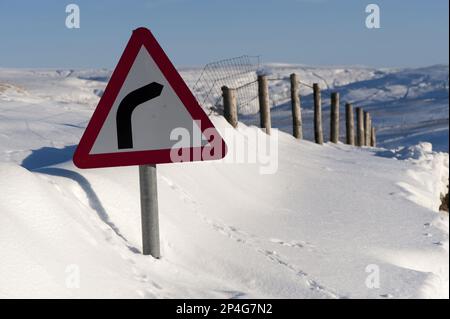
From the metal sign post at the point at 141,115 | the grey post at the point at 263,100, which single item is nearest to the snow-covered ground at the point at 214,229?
the metal sign post at the point at 141,115

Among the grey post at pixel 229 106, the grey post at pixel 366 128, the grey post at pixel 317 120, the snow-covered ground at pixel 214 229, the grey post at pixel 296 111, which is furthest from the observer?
the grey post at pixel 366 128

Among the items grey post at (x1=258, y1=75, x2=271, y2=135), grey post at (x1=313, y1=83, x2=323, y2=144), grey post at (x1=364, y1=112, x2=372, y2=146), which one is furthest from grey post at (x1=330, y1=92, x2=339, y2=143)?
grey post at (x1=258, y1=75, x2=271, y2=135)

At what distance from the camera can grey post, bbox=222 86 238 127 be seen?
32.9 ft

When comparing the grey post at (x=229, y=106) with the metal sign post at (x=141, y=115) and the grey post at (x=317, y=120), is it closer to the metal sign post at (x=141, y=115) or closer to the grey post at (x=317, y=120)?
the grey post at (x=317, y=120)

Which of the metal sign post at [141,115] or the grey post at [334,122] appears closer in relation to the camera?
the metal sign post at [141,115]

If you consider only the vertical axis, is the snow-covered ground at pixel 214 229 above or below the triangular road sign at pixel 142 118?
below

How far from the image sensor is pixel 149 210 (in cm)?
364

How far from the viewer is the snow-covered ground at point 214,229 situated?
3.22m

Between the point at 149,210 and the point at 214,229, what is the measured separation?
4.26 ft

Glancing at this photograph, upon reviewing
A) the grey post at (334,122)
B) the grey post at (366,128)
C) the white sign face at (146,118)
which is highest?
the white sign face at (146,118)

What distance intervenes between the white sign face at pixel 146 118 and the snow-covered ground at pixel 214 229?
52 centimetres

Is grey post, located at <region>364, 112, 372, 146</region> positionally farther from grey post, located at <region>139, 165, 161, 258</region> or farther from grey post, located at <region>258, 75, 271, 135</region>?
grey post, located at <region>139, 165, 161, 258</region>
